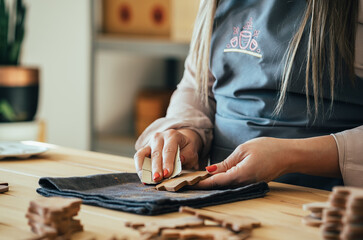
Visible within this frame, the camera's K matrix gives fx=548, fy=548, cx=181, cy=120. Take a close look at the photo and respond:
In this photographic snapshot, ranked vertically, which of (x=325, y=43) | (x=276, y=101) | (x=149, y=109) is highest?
(x=325, y=43)

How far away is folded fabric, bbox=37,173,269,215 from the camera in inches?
32.4

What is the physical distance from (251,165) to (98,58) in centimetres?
273

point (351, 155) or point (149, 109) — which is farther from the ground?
point (351, 155)

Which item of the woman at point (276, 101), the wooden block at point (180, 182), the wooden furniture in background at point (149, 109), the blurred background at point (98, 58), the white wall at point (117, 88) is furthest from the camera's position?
the white wall at point (117, 88)

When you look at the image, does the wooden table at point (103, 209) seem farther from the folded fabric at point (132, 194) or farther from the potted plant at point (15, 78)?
the potted plant at point (15, 78)

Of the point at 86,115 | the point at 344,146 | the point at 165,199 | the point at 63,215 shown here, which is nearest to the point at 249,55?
the point at 344,146

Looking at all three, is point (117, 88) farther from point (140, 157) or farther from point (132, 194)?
point (132, 194)

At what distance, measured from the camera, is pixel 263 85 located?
1208 millimetres

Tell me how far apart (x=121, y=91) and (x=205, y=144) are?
7.78 feet

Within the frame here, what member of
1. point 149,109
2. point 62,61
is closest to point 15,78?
point 62,61

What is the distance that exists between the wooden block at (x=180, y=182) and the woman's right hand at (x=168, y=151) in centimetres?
5

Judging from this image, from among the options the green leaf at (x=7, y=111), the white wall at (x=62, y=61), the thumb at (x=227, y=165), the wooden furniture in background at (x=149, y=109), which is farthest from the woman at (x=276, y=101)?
the white wall at (x=62, y=61)

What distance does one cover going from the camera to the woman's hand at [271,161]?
3.21 feet

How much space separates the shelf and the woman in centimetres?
177
